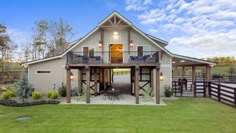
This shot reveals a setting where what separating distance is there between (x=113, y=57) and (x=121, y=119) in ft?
29.3

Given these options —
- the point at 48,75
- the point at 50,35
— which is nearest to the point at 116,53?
the point at 48,75

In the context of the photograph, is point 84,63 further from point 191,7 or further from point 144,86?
point 191,7

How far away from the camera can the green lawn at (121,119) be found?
7535 millimetres

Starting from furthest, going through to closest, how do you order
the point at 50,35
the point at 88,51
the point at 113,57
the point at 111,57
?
the point at 50,35 < the point at 113,57 < the point at 111,57 < the point at 88,51

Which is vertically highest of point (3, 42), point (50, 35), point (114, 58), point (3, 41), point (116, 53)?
point (50, 35)

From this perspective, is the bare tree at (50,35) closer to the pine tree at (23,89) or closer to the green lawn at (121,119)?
the pine tree at (23,89)

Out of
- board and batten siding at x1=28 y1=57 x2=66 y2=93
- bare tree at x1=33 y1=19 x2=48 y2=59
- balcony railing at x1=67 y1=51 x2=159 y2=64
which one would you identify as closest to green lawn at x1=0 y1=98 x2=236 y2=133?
balcony railing at x1=67 y1=51 x2=159 y2=64

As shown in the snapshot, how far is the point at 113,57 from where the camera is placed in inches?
674

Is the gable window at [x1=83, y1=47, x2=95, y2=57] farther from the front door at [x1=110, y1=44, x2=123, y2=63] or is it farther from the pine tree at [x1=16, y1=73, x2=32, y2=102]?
the pine tree at [x1=16, y1=73, x2=32, y2=102]

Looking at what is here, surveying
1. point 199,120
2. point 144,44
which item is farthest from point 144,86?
point 199,120

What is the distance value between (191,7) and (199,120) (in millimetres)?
13751

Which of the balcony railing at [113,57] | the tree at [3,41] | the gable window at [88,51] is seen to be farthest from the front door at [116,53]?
the tree at [3,41]

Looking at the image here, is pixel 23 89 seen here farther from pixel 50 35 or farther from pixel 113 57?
pixel 50 35

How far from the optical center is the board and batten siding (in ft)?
56.1
